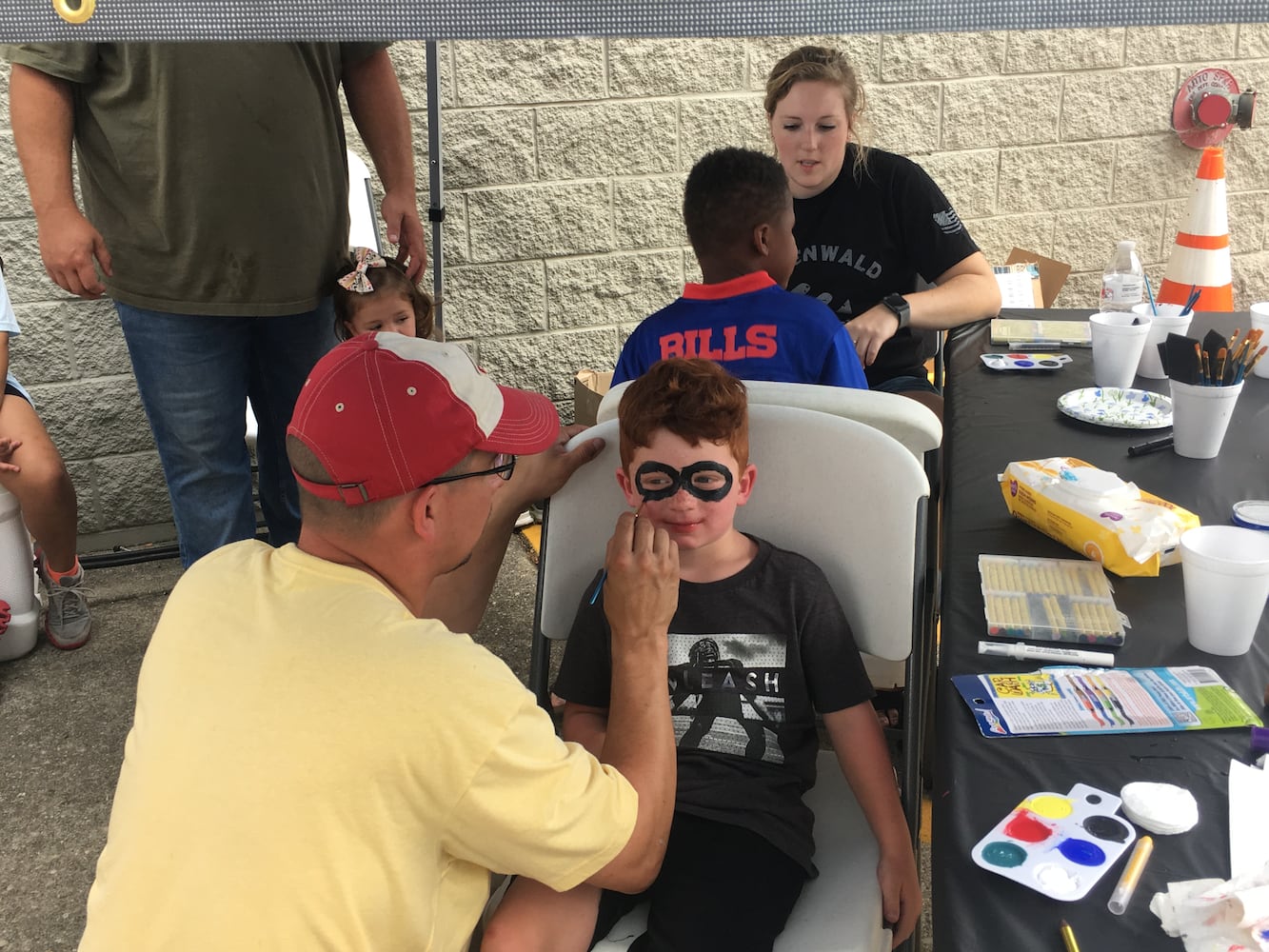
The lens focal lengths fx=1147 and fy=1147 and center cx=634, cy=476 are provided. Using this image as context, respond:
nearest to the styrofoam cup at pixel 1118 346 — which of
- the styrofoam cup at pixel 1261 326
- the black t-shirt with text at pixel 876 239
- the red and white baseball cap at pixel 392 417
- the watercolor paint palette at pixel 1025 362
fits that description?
the watercolor paint palette at pixel 1025 362

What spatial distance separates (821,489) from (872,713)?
1.22 ft

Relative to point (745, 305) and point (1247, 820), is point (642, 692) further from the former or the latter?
point (745, 305)

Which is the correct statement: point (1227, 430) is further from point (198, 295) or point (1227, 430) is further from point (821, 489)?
point (198, 295)

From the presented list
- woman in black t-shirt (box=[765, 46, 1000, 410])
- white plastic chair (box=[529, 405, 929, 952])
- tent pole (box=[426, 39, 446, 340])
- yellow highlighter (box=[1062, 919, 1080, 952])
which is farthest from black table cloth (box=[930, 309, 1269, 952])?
tent pole (box=[426, 39, 446, 340])

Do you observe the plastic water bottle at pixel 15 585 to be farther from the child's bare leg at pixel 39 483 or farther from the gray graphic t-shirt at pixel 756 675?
the gray graphic t-shirt at pixel 756 675

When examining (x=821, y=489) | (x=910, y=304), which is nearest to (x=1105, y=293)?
(x=910, y=304)

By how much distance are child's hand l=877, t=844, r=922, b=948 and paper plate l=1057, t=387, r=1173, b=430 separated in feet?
3.79

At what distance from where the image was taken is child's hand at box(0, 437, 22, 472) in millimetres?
3219

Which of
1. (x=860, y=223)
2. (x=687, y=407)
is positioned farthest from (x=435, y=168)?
(x=687, y=407)

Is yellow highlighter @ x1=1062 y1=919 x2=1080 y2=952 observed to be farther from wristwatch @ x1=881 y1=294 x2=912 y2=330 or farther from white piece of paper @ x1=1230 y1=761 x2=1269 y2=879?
wristwatch @ x1=881 y1=294 x2=912 y2=330

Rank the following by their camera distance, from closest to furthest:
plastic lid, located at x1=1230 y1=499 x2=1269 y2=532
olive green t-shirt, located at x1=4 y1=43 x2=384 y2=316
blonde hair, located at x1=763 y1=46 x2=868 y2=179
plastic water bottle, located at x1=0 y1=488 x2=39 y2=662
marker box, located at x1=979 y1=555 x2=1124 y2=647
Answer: marker box, located at x1=979 y1=555 x2=1124 y2=647 < plastic lid, located at x1=1230 y1=499 x2=1269 y2=532 < olive green t-shirt, located at x1=4 y1=43 x2=384 y2=316 < blonde hair, located at x1=763 y1=46 x2=868 y2=179 < plastic water bottle, located at x1=0 y1=488 x2=39 y2=662

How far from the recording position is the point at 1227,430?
2.38m

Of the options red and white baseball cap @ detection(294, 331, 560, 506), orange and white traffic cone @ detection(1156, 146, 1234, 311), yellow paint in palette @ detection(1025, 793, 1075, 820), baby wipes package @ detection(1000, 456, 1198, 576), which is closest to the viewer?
yellow paint in palette @ detection(1025, 793, 1075, 820)

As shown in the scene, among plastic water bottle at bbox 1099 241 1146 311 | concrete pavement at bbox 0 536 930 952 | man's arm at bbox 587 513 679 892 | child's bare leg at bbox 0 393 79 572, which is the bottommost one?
concrete pavement at bbox 0 536 930 952
